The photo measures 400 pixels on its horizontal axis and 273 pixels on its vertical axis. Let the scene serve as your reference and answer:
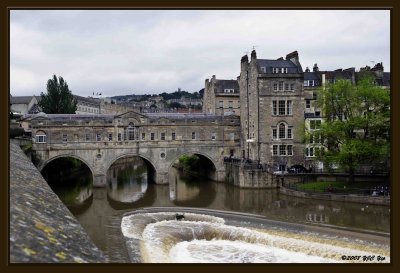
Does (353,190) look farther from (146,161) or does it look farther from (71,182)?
(71,182)

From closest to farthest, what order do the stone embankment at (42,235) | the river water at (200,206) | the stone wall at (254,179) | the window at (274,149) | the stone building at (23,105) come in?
1. the stone embankment at (42,235)
2. the river water at (200,206)
3. the stone wall at (254,179)
4. the window at (274,149)
5. the stone building at (23,105)

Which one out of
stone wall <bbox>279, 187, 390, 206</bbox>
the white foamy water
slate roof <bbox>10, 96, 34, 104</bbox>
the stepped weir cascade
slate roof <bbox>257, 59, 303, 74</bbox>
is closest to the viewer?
the white foamy water

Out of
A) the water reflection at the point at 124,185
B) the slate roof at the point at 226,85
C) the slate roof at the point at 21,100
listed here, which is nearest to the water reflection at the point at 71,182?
the water reflection at the point at 124,185

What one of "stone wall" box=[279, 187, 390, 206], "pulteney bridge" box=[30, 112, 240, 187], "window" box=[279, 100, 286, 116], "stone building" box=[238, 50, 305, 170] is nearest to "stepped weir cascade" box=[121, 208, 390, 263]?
"stone wall" box=[279, 187, 390, 206]

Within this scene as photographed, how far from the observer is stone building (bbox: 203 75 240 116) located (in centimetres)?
7612

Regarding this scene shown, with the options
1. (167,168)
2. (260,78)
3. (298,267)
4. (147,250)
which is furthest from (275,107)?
(298,267)

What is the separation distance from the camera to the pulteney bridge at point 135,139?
5228 centimetres

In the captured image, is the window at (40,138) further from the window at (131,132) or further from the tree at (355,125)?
the tree at (355,125)

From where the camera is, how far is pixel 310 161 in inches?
2185

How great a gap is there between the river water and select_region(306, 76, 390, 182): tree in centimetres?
545

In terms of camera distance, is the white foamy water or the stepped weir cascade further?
the stepped weir cascade

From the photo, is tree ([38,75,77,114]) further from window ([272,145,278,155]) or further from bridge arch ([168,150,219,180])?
window ([272,145,278,155])

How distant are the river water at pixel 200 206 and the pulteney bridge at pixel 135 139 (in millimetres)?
3506

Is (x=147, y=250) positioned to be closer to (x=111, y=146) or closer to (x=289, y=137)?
(x=111, y=146)
